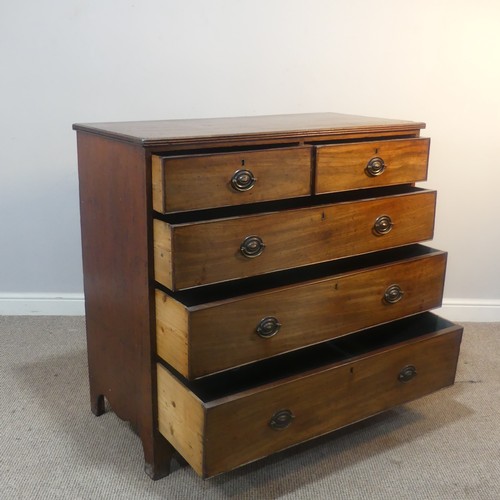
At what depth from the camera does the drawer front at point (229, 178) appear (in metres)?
1.26

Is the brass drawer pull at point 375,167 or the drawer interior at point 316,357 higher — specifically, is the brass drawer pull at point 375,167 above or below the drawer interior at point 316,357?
above

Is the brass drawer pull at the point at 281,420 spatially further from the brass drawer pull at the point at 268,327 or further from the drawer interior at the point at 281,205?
the drawer interior at the point at 281,205

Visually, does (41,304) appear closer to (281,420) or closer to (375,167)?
→ (281,420)

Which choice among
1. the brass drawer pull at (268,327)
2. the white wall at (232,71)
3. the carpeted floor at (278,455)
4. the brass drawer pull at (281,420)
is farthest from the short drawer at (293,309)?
the white wall at (232,71)

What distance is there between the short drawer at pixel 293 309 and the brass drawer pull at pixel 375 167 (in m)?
0.22

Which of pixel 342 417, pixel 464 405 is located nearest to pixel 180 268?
pixel 342 417

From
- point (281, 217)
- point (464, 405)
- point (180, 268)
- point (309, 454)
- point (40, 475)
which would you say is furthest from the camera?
point (464, 405)

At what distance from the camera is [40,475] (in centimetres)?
150

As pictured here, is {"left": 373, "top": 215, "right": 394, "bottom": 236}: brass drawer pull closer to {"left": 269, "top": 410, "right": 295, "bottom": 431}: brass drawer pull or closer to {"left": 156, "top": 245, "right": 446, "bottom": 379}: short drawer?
{"left": 156, "top": 245, "right": 446, "bottom": 379}: short drawer

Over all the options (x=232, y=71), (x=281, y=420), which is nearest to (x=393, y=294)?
(x=281, y=420)

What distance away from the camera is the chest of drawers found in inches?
51.6

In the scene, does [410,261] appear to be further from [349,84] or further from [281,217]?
[349,84]

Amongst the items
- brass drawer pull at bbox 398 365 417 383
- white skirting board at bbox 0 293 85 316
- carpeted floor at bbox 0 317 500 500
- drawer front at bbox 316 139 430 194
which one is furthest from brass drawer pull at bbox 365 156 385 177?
white skirting board at bbox 0 293 85 316

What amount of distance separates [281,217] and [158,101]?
3.20 feet
